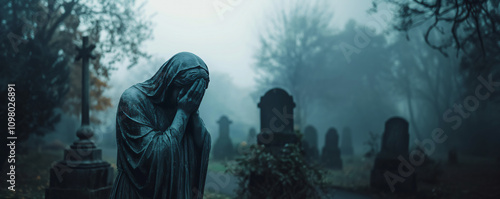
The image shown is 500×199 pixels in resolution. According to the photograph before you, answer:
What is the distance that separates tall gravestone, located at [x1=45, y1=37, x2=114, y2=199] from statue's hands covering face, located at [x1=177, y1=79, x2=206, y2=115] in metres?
4.51

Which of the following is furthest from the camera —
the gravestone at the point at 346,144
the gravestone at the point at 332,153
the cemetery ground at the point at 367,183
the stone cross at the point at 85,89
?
the gravestone at the point at 346,144

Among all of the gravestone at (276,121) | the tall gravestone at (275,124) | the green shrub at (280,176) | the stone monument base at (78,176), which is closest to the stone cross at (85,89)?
the stone monument base at (78,176)

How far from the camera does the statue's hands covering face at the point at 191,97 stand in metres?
2.22

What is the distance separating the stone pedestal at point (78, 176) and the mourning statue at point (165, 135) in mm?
4163

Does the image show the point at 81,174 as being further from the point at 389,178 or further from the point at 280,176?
the point at 389,178

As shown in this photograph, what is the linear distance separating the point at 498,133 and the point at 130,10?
A: 68.1ft

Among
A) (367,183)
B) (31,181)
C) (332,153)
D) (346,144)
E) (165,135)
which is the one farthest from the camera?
(346,144)

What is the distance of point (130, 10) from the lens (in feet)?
43.0

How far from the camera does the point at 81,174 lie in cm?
577

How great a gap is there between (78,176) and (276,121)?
166 inches

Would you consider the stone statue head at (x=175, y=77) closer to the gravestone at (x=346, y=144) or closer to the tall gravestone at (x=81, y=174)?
the tall gravestone at (x=81, y=174)

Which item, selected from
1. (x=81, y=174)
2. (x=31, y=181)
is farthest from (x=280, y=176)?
(x=31, y=181)

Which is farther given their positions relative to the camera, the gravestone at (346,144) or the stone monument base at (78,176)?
the gravestone at (346,144)

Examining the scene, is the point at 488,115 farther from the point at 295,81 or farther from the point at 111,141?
the point at 111,141
